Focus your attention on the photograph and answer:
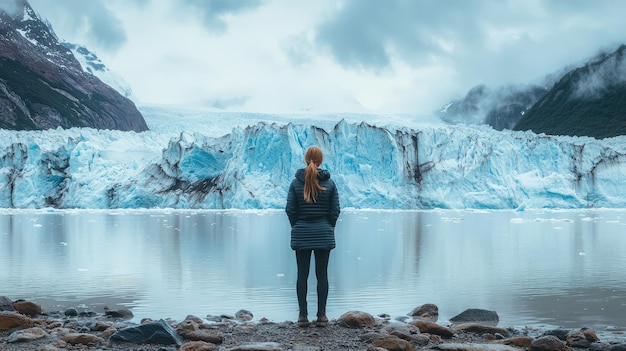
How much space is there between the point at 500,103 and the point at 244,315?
207 ft

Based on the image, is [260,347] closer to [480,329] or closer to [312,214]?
[312,214]

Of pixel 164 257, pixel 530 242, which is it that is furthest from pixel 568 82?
pixel 164 257

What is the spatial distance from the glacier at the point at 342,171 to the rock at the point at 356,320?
2006 centimetres

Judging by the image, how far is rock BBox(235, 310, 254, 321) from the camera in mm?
4656

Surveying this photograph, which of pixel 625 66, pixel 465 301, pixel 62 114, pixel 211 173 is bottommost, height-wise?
pixel 465 301

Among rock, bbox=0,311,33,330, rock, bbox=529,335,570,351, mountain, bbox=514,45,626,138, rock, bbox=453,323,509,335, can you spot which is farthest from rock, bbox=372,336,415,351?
mountain, bbox=514,45,626,138

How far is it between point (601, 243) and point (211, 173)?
58.8 feet

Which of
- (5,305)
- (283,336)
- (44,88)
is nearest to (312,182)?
(283,336)

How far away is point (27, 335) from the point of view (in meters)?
3.74

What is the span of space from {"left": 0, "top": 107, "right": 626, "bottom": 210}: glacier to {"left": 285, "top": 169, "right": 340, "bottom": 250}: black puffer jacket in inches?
796

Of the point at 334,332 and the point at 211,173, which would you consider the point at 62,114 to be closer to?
the point at 211,173

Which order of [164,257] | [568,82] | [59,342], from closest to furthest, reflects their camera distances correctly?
[59,342] < [164,257] < [568,82]

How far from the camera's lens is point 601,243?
11.1m

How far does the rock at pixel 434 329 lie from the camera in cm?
396
